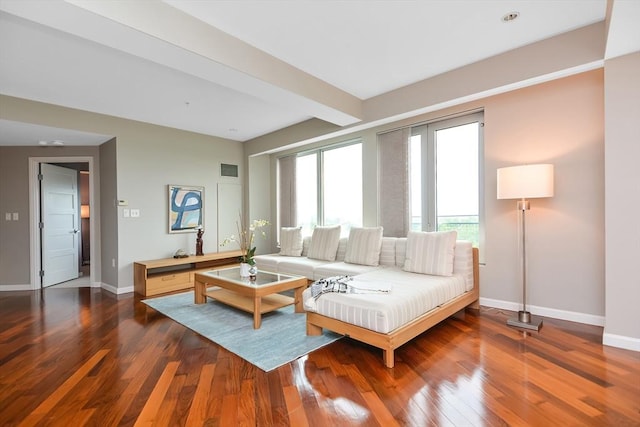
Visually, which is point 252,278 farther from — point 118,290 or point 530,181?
point 530,181

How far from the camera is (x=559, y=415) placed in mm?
1736

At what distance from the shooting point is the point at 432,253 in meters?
3.48

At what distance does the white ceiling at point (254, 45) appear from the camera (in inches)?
91.4

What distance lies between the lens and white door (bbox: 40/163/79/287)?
5.35 metres

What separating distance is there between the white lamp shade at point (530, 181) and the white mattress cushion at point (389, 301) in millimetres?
1043

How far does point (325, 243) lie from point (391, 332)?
261 centimetres

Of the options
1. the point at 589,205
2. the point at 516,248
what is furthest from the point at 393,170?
the point at 589,205

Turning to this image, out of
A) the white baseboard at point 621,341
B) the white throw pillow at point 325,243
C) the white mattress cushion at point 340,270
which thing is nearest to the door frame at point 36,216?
the white throw pillow at point 325,243

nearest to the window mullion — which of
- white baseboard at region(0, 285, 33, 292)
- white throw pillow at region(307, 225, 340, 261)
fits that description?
white throw pillow at region(307, 225, 340, 261)

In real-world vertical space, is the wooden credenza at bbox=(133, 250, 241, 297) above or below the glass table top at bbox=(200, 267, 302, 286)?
below

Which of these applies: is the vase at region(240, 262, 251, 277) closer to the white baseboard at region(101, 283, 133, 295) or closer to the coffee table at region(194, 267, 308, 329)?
the coffee table at region(194, 267, 308, 329)

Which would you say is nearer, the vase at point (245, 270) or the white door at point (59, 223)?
the vase at point (245, 270)

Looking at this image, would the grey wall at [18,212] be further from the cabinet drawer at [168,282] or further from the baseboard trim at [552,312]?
the baseboard trim at [552,312]

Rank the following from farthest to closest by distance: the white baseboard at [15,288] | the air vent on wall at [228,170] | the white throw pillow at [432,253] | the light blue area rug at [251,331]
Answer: the air vent on wall at [228,170] → the white baseboard at [15,288] → the white throw pillow at [432,253] → the light blue area rug at [251,331]
